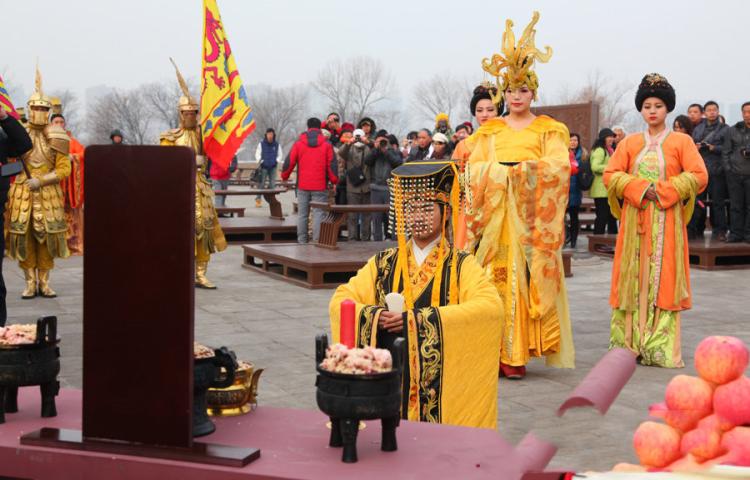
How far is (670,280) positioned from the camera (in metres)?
6.91

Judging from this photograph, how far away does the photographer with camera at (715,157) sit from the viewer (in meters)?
Answer: 13.6

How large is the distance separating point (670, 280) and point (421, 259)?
349 centimetres

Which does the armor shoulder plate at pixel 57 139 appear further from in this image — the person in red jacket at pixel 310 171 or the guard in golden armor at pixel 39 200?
the person in red jacket at pixel 310 171

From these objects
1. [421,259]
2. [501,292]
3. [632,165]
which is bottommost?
[501,292]

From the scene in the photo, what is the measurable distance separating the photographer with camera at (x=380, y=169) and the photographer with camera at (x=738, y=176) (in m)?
4.37

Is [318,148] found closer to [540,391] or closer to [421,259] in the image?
[540,391]

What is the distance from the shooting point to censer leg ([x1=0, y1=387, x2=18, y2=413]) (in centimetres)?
277

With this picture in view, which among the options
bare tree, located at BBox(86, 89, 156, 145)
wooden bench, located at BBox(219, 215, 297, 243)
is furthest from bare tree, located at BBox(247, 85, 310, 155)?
wooden bench, located at BBox(219, 215, 297, 243)

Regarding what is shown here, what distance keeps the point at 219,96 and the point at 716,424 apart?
324 inches

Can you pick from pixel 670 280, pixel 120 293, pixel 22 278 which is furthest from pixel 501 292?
pixel 22 278

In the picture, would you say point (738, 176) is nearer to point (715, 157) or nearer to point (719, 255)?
point (715, 157)

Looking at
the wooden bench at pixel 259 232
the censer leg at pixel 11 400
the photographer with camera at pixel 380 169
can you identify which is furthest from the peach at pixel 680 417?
the wooden bench at pixel 259 232

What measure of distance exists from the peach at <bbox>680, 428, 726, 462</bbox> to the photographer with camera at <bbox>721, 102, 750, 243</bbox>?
39.5 ft

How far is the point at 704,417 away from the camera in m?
1.87
